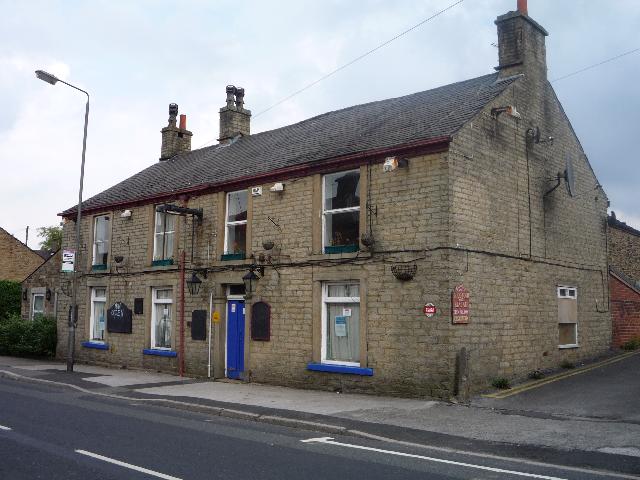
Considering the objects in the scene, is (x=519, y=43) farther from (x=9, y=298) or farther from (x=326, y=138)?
(x=9, y=298)

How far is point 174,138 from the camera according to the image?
26.3 meters

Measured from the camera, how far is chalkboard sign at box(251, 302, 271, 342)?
1579cm

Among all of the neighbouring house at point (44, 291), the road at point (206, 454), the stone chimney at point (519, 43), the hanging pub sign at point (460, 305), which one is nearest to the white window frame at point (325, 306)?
the hanging pub sign at point (460, 305)

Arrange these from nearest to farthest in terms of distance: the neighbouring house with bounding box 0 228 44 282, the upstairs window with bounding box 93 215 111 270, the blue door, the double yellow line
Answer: the double yellow line < the blue door < the upstairs window with bounding box 93 215 111 270 < the neighbouring house with bounding box 0 228 44 282

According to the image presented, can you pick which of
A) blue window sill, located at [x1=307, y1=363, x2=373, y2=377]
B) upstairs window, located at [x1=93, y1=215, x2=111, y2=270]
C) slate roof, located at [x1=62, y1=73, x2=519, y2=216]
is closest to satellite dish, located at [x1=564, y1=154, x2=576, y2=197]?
slate roof, located at [x1=62, y1=73, x2=519, y2=216]

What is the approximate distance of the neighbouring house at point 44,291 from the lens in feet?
79.2

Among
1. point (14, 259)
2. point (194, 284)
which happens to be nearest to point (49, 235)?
point (14, 259)

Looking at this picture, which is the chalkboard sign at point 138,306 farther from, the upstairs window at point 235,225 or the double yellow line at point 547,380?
the double yellow line at point 547,380

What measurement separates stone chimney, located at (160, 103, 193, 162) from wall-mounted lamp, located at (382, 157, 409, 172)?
1485 centimetres

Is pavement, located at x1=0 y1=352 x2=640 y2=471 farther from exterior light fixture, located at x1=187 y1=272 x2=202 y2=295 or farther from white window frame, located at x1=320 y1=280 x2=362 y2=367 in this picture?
exterior light fixture, located at x1=187 y1=272 x2=202 y2=295

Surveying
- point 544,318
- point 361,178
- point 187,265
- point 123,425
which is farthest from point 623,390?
point 187,265

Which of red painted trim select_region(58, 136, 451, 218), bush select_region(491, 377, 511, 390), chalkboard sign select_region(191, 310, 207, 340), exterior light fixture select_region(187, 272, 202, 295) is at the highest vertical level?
red painted trim select_region(58, 136, 451, 218)

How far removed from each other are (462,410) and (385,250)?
3.81 m

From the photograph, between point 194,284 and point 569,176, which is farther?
point 194,284
